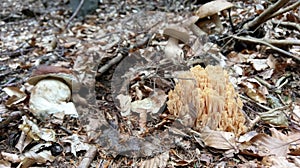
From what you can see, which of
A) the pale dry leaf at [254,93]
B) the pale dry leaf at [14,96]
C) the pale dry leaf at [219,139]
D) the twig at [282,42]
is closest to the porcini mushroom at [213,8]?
the twig at [282,42]

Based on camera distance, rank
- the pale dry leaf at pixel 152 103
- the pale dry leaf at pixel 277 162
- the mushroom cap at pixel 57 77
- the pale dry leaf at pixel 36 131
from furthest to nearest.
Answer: the mushroom cap at pixel 57 77 → the pale dry leaf at pixel 152 103 → the pale dry leaf at pixel 36 131 → the pale dry leaf at pixel 277 162

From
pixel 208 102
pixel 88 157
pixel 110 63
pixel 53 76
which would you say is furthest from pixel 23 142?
pixel 208 102

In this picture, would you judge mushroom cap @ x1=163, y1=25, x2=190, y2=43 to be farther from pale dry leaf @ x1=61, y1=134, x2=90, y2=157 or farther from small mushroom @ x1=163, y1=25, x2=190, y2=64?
pale dry leaf @ x1=61, y1=134, x2=90, y2=157

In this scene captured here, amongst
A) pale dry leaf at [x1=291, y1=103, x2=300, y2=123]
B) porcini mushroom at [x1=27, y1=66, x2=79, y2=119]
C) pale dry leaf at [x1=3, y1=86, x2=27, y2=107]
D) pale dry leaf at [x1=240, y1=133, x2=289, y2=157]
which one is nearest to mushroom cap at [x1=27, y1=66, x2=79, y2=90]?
porcini mushroom at [x1=27, y1=66, x2=79, y2=119]

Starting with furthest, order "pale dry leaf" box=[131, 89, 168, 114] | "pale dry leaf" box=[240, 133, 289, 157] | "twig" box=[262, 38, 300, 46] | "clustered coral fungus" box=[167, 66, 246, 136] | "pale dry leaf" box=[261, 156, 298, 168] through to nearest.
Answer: "twig" box=[262, 38, 300, 46] → "pale dry leaf" box=[131, 89, 168, 114] → "clustered coral fungus" box=[167, 66, 246, 136] → "pale dry leaf" box=[240, 133, 289, 157] → "pale dry leaf" box=[261, 156, 298, 168]

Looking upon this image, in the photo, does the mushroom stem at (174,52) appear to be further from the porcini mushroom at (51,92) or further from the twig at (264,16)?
the porcini mushroom at (51,92)

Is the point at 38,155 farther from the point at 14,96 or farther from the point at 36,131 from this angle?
the point at 14,96
